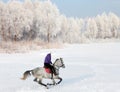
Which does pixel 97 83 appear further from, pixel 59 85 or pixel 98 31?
pixel 98 31

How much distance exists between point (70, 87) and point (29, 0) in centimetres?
5848

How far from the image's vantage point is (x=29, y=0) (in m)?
71.3

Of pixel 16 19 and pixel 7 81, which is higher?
pixel 16 19

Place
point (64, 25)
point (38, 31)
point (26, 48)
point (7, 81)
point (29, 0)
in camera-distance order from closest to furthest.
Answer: point (7, 81), point (26, 48), point (38, 31), point (29, 0), point (64, 25)

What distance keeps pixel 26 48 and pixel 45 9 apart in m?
29.3

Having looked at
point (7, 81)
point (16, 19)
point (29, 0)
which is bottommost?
point (7, 81)

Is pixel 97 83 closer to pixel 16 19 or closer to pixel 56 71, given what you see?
pixel 56 71

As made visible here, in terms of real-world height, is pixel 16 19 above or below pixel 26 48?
above

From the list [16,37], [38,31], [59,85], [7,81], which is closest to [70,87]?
[59,85]

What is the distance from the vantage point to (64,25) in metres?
95.4

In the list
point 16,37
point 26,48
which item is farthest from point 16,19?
point 26,48

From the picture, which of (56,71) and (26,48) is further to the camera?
(26,48)

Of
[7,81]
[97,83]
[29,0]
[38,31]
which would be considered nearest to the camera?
[97,83]

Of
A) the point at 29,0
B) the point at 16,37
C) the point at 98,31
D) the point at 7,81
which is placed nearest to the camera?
the point at 7,81
